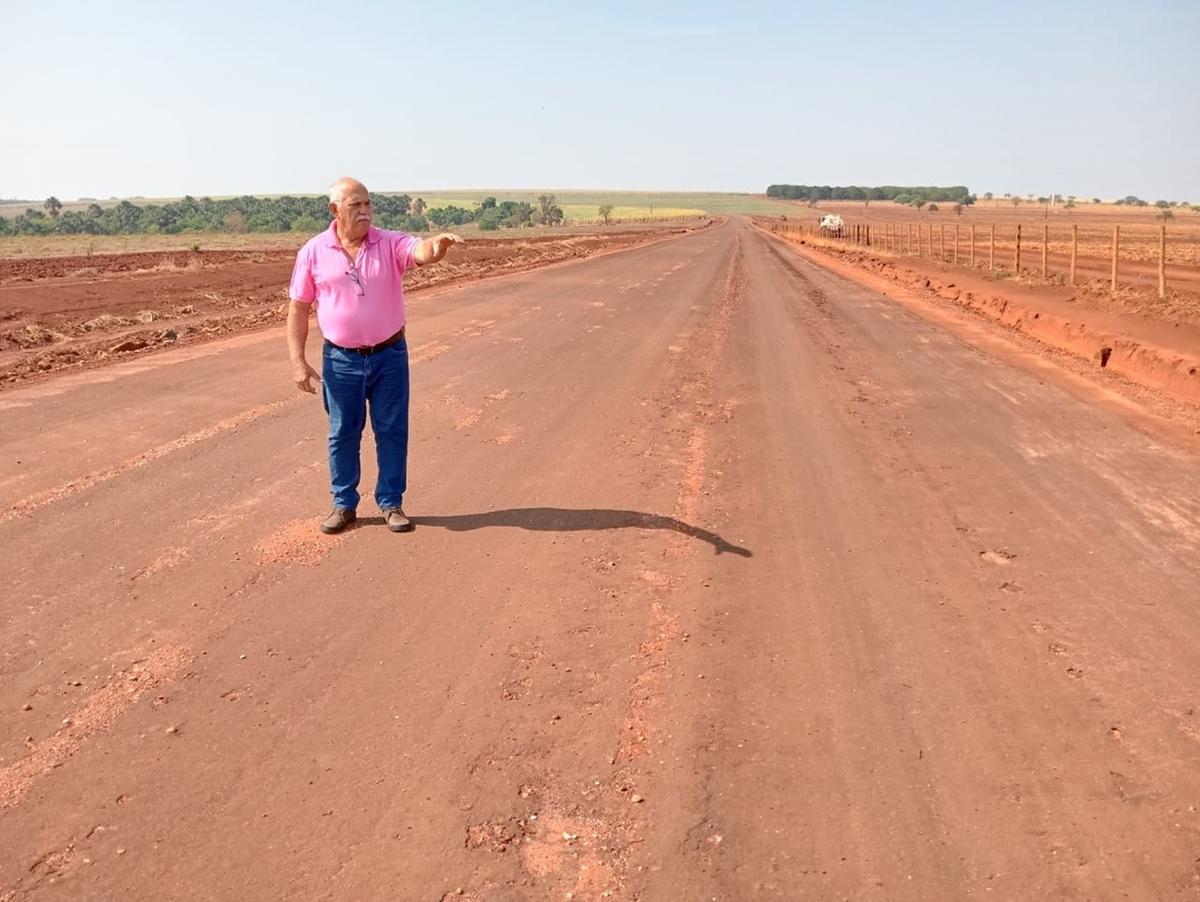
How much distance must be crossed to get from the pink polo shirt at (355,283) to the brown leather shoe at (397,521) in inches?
38.3

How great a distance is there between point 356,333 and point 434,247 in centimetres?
72

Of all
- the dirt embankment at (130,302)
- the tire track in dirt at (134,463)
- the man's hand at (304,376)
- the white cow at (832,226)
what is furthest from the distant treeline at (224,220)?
the man's hand at (304,376)

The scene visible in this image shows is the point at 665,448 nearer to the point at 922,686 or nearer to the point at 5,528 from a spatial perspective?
the point at 922,686

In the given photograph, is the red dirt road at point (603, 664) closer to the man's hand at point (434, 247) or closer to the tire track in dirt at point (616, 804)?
the tire track in dirt at point (616, 804)

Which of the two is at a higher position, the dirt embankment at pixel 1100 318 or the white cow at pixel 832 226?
the white cow at pixel 832 226

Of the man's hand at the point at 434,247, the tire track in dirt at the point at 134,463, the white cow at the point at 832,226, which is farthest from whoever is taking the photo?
the white cow at the point at 832,226

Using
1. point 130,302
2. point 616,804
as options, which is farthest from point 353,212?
point 130,302

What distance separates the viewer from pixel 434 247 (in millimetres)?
4980

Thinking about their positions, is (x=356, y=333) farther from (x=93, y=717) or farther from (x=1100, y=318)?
(x=1100, y=318)

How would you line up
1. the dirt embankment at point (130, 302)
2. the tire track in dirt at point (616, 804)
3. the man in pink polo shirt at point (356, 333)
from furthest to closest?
the dirt embankment at point (130, 302)
the man in pink polo shirt at point (356, 333)
the tire track in dirt at point (616, 804)

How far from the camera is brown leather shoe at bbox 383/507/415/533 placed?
5.39 metres

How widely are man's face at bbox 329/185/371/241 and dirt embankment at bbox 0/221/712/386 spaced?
6.82 m

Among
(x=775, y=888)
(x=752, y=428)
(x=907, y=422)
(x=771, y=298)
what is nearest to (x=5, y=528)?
(x=775, y=888)

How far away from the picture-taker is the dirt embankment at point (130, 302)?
42.7ft
